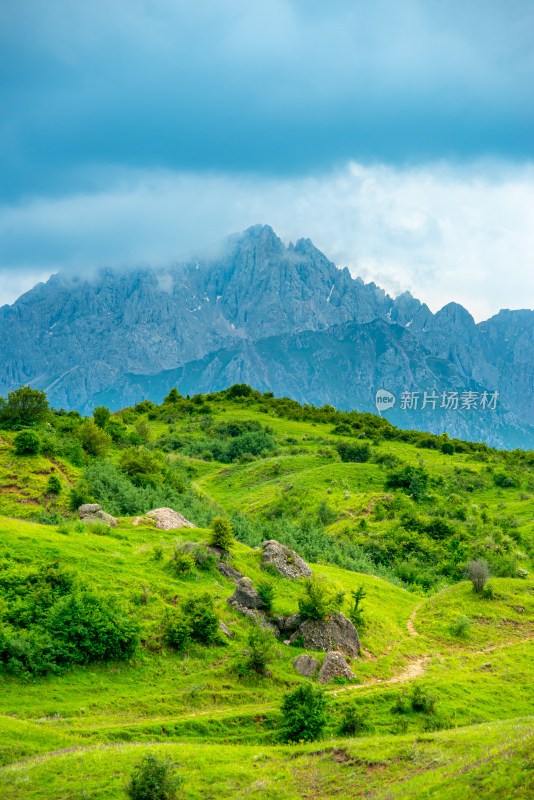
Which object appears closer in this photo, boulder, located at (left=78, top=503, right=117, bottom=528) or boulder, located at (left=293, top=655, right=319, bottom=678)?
boulder, located at (left=293, top=655, right=319, bottom=678)

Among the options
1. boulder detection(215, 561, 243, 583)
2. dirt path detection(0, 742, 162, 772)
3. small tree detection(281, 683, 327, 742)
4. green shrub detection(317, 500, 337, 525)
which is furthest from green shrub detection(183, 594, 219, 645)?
green shrub detection(317, 500, 337, 525)

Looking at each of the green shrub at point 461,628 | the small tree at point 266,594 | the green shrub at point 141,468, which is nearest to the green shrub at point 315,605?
the small tree at point 266,594

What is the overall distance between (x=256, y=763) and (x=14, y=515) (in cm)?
2231

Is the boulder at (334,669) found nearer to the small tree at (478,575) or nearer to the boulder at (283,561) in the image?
the boulder at (283,561)

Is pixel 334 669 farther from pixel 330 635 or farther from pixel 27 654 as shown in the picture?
pixel 27 654

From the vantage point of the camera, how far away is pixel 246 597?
925 inches

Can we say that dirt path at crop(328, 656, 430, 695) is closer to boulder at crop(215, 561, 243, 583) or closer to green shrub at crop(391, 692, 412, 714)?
green shrub at crop(391, 692, 412, 714)

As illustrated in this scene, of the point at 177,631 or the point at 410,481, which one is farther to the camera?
the point at 410,481

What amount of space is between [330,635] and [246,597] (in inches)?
159

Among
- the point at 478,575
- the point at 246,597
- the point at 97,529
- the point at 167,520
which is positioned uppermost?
the point at 167,520

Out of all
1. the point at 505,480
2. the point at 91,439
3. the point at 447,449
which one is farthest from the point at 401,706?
the point at 447,449

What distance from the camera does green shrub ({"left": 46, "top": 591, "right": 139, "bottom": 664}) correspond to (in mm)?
17938

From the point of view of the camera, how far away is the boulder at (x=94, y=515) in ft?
93.4

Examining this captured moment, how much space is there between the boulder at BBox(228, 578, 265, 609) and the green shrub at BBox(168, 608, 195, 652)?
3381 mm
